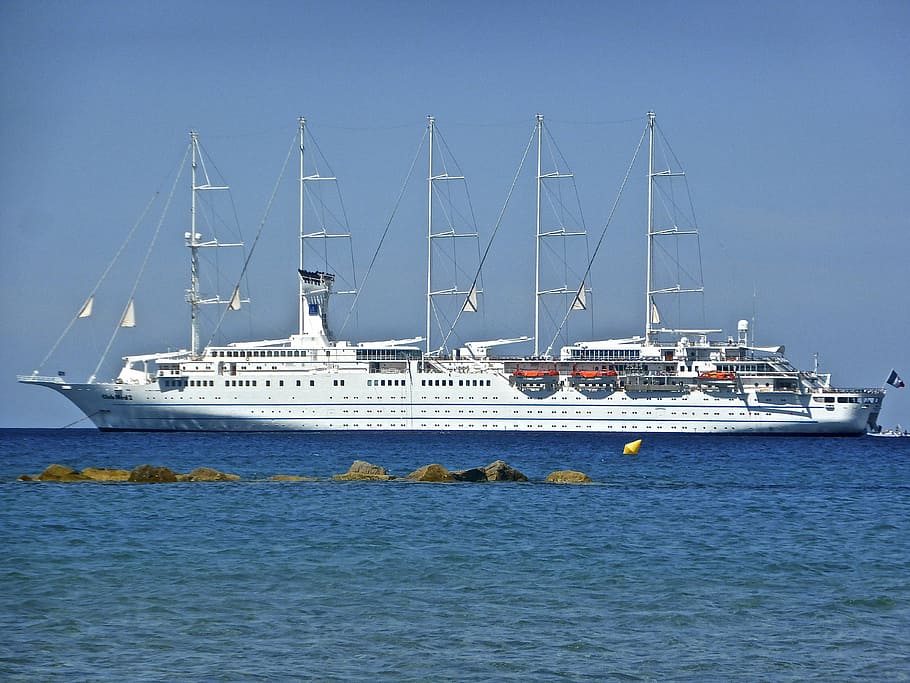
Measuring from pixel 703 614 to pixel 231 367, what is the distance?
204 ft

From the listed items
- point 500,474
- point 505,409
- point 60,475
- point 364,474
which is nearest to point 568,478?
point 500,474

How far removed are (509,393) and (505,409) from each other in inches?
40.4

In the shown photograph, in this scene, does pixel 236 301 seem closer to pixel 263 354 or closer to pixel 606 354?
pixel 263 354

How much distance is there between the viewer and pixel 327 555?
2042 cm

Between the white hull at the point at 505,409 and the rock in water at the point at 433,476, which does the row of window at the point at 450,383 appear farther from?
the rock in water at the point at 433,476

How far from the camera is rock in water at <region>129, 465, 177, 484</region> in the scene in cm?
3322

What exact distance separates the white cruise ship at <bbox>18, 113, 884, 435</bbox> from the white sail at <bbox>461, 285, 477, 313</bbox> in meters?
3.48

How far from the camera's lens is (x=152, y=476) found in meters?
→ 33.3

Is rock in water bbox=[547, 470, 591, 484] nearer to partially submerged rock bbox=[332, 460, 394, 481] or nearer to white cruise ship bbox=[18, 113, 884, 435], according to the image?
partially submerged rock bbox=[332, 460, 394, 481]

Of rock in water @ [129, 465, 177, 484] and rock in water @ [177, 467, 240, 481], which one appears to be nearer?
rock in water @ [129, 465, 177, 484]

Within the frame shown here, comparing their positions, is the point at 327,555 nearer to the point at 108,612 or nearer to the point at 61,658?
the point at 108,612

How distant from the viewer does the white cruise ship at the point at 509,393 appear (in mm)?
72875

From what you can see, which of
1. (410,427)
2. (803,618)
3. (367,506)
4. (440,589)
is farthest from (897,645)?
(410,427)

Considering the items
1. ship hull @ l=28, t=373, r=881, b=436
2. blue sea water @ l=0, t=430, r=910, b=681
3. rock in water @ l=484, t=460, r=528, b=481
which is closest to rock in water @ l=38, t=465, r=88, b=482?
blue sea water @ l=0, t=430, r=910, b=681
